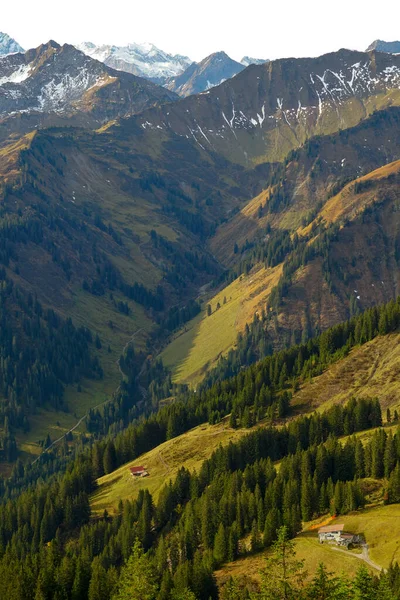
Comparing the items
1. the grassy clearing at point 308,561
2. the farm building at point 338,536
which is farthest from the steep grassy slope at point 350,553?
the farm building at point 338,536

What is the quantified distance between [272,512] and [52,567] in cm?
4061

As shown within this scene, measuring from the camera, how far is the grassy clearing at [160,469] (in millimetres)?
182500

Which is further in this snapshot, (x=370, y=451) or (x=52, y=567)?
(x=370, y=451)

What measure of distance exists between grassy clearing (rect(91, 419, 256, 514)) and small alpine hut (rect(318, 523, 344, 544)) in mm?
62338

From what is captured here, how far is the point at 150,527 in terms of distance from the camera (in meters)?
161

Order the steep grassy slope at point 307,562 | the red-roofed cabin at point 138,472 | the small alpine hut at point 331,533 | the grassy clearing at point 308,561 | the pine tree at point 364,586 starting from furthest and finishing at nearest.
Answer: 1. the red-roofed cabin at point 138,472
2. the small alpine hut at point 331,533
3. the grassy clearing at point 308,561
4. the steep grassy slope at point 307,562
5. the pine tree at point 364,586

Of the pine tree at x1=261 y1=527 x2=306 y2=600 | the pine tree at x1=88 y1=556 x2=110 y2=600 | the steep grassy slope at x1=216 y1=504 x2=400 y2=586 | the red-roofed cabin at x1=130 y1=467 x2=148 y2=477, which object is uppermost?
the pine tree at x1=261 y1=527 x2=306 y2=600

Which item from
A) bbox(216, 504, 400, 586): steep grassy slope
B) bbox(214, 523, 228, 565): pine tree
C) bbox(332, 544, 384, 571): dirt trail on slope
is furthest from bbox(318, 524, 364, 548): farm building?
bbox(214, 523, 228, 565): pine tree

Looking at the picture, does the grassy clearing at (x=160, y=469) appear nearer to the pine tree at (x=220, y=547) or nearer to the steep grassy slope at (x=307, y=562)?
the pine tree at (x=220, y=547)

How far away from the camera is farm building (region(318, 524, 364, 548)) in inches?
4611

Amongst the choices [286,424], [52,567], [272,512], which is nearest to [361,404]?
[286,424]

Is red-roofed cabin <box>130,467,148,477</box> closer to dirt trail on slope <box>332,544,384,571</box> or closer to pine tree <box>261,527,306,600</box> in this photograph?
dirt trail on slope <box>332,544,384,571</box>

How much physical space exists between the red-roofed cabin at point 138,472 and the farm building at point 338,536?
7647cm

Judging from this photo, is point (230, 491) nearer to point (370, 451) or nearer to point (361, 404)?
point (370, 451)
